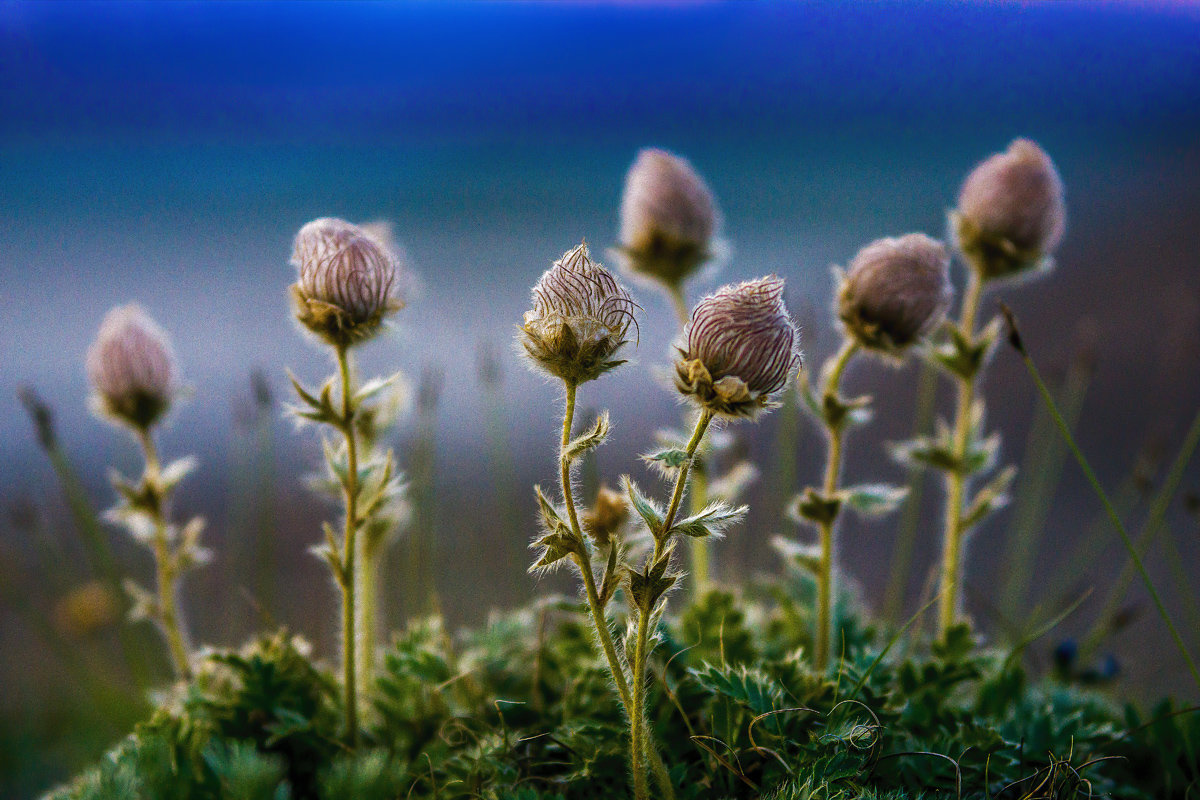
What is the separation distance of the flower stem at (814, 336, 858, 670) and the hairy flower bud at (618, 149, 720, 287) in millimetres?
382

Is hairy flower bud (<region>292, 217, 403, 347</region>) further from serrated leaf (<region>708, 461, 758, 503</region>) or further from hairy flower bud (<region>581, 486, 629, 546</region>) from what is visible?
serrated leaf (<region>708, 461, 758, 503</region>)

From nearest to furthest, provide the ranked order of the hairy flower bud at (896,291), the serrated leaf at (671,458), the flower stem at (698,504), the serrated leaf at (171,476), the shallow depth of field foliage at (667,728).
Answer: the serrated leaf at (671,458) → the shallow depth of field foliage at (667,728) → the hairy flower bud at (896,291) → the serrated leaf at (171,476) → the flower stem at (698,504)

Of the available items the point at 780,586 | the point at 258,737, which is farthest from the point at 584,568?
the point at 780,586

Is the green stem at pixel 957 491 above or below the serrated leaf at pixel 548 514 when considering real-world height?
below

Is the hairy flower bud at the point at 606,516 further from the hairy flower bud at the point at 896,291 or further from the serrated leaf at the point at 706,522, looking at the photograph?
the hairy flower bud at the point at 896,291

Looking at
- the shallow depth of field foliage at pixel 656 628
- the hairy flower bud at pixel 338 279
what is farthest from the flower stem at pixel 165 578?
the hairy flower bud at pixel 338 279

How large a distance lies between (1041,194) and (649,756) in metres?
0.90

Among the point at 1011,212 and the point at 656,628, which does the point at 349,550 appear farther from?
the point at 1011,212

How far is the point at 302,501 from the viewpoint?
120 inches

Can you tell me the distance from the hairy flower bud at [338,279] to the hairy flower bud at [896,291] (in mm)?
555

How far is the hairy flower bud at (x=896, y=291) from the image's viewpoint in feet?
3.43

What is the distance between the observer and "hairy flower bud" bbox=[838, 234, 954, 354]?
1046 mm

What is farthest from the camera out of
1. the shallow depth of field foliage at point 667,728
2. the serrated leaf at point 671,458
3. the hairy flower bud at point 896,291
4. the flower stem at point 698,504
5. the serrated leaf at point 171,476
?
the flower stem at point 698,504

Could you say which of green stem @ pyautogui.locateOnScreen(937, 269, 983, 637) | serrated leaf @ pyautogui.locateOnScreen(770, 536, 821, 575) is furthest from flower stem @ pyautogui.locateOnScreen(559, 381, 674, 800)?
green stem @ pyautogui.locateOnScreen(937, 269, 983, 637)
